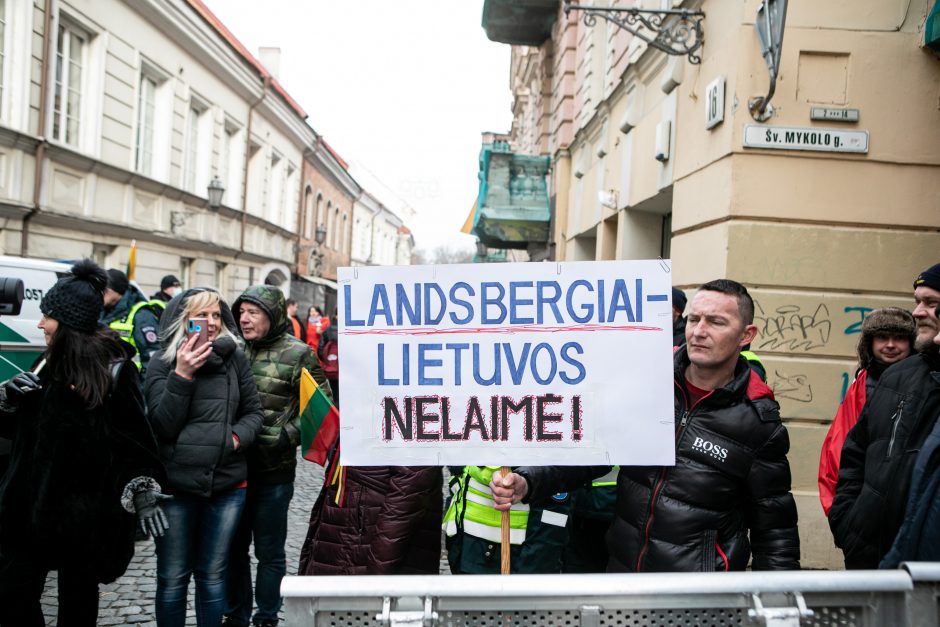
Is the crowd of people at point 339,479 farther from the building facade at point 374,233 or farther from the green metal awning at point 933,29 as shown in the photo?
the building facade at point 374,233

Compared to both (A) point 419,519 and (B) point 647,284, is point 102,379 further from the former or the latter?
(B) point 647,284

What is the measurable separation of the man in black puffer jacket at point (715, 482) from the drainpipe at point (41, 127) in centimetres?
1061

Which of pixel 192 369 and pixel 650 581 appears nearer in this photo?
pixel 650 581

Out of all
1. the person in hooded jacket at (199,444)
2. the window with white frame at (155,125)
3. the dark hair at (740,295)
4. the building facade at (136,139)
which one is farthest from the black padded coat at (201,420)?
the window with white frame at (155,125)

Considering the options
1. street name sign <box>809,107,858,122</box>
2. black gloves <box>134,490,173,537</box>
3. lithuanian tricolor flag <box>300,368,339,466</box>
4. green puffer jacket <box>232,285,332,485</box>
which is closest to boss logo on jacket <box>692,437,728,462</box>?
lithuanian tricolor flag <box>300,368,339,466</box>

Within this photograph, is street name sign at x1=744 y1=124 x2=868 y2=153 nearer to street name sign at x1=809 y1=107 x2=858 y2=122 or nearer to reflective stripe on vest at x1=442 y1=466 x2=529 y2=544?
street name sign at x1=809 y1=107 x2=858 y2=122

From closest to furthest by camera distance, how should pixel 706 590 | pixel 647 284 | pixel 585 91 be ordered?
1. pixel 706 590
2. pixel 647 284
3. pixel 585 91

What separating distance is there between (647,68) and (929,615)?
7350mm

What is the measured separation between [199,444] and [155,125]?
1387 centimetres

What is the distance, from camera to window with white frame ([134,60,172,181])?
14.7m

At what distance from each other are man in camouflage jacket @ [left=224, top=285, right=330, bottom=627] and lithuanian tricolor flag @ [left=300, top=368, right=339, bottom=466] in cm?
38

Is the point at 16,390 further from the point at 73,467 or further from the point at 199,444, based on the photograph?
the point at 199,444

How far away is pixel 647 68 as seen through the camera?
7.97m

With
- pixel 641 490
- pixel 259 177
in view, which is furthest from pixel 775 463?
pixel 259 177
